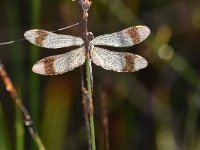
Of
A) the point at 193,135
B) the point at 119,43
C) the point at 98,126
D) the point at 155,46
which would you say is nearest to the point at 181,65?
the point at 155,46

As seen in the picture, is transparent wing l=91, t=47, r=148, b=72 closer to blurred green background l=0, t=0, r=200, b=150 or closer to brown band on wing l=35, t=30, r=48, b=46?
brown band on wing l=35, t=30, r=48, b=46

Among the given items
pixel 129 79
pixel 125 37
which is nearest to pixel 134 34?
pixel 125 37

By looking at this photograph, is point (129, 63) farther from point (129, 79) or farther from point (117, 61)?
point (129, 79)

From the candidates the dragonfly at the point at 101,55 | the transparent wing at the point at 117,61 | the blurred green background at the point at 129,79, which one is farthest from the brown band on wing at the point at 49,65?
the blurred green background at the point at 129,79

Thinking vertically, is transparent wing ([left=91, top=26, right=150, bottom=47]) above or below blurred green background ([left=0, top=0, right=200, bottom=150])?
above

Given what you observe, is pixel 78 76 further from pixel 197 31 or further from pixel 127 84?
pixel 197 31

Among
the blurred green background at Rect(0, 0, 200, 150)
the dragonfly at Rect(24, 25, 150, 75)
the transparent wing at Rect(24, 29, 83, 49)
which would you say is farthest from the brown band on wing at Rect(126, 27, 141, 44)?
the blurred green background at Rect(0, 0, 200, 150)
